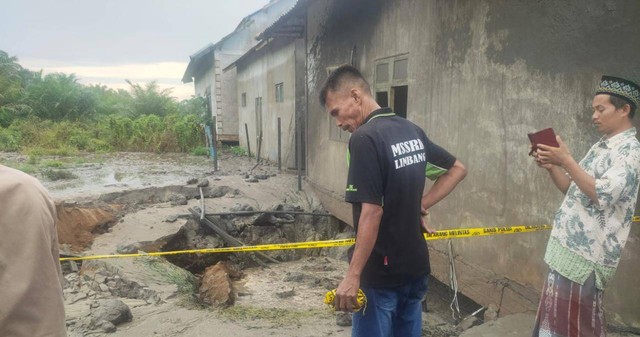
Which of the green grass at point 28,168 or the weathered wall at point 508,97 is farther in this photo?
the green grass at point 28,168

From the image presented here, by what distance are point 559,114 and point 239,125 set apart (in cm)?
1812

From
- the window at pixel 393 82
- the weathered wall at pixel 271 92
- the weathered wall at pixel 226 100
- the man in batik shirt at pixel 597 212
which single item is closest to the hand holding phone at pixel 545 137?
the man in batik shirt at pixel 597 212

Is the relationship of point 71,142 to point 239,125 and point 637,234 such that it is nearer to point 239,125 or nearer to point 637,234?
point 239,125

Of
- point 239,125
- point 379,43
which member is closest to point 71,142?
point 239,125

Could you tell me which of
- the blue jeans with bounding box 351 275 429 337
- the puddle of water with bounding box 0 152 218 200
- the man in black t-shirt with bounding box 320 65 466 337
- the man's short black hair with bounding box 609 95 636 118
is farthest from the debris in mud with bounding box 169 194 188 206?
the man's short black hair with bounding box 609 95 636 118

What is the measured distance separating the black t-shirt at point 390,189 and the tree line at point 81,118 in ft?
62.9

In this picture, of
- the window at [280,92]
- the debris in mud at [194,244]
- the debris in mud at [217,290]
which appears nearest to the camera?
the debris in mud at [217,290]

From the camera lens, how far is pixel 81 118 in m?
24.1

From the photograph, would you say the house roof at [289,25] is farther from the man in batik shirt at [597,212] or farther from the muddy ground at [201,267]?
the man in batik shirt at [597,212]

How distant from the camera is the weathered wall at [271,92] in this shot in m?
13.1

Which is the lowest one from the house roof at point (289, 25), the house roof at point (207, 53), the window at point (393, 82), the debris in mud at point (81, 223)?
the debris in mud at point (81, 223)

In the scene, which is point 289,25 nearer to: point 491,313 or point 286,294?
point 286,294

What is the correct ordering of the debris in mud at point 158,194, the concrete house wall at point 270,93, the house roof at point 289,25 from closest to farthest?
the debris in mud at point 158,194 < the house roof at point 289,25 < the concrete house wall at point 270,93

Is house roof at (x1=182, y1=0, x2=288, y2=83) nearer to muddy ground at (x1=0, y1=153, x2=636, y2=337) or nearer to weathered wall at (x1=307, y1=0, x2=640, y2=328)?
muddy ground at (x1=0, y1=153, x2=636, y2=337)
